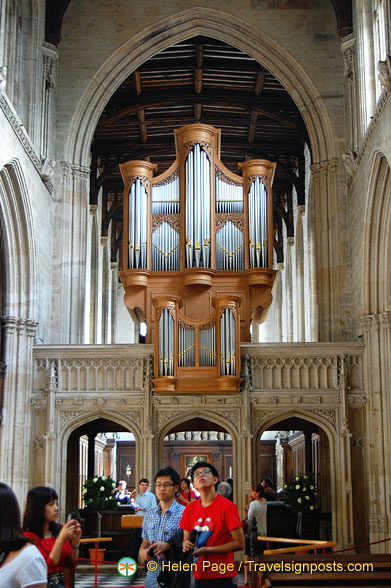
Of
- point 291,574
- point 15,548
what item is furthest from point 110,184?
point 15,548

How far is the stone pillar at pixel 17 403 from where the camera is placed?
586 inches

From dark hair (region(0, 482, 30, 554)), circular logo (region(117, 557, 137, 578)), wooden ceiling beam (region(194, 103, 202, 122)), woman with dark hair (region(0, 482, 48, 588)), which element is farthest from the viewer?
wooden ceiling beam (region(194, 103, 202, 122))

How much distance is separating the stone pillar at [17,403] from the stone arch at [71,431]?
0.57m

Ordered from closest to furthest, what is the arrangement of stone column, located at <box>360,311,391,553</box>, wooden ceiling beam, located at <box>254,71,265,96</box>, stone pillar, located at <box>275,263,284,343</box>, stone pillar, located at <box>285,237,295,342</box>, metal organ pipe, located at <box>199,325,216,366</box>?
stone column, located at <box>360,311,391,553</box>
metal organ pipe, located at <box>199,325,216,366</box>
wooden ceiling beam, located at <box>254,71,265,96</box>
stone pillar, located at <box>285,237,295,342</box>
stone pillar, located at <box>275,263,284,343</box>

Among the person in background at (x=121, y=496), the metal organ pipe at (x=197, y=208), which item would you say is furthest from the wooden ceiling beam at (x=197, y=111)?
the person in background at (x=121, y=496)

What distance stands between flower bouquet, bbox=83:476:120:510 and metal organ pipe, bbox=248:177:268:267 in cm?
517

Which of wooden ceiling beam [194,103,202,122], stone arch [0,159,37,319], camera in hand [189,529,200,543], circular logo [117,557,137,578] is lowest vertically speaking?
circular logo [117,557,137,578]

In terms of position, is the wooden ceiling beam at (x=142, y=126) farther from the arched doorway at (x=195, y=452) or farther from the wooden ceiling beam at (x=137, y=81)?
the arched doorway at (x=195, y=452)

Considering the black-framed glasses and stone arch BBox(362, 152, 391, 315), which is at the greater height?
stone arch BBox(362, 152, 391, 315)

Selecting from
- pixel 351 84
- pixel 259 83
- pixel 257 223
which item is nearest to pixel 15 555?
pixel 257 223

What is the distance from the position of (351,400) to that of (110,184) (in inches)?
588

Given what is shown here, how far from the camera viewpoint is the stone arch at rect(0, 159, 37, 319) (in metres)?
15.1

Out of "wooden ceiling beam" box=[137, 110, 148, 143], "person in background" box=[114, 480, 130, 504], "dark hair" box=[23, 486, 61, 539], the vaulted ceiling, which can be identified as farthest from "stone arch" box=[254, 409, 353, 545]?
"dark hair" box=[23, 486, 61, 539]

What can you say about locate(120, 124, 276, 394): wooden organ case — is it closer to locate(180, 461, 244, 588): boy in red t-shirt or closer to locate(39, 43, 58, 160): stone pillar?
locate(39, 43, 58, 160): stone pillar
